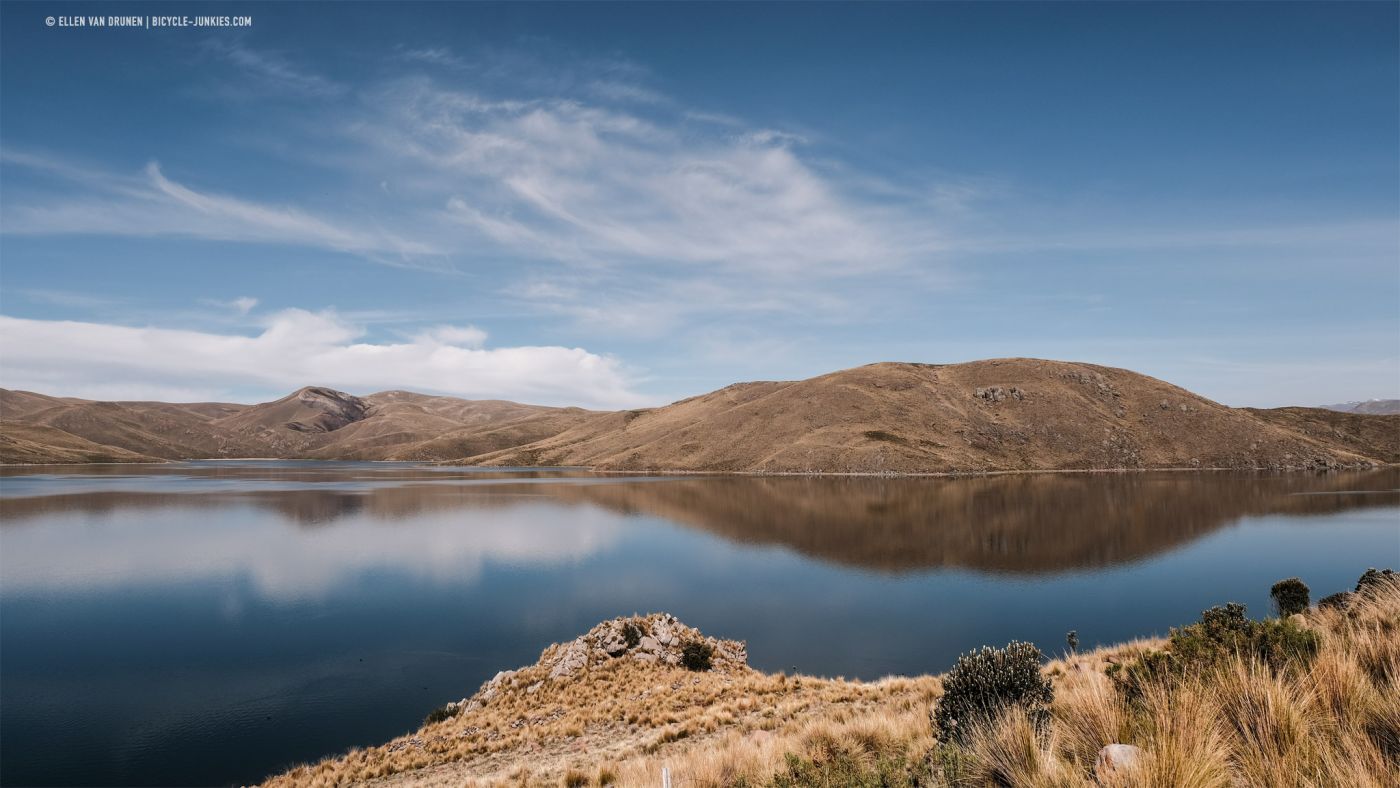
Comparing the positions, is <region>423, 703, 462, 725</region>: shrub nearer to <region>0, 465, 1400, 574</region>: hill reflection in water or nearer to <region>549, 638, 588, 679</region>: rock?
<region>549, 638, 588, 679</region>: rock

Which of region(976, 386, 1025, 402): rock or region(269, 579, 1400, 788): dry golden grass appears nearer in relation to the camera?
region(269, 579, 1400, 788): dry golden grass

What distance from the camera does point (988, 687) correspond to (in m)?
10.4

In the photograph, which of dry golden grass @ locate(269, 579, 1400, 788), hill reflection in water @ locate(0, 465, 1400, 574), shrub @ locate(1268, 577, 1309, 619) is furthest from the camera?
hill reflection in water @ locate(0, 465, 1400, 574)

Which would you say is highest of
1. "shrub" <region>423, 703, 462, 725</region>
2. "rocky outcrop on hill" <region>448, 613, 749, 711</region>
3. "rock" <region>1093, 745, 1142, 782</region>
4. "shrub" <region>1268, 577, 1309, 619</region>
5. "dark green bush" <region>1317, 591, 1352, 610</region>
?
"rock" <region>1093, 745, 1142, 782</region>

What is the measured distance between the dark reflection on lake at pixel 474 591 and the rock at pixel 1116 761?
18864 mm

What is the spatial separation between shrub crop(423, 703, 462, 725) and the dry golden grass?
0.94 meters

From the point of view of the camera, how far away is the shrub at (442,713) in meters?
20.2

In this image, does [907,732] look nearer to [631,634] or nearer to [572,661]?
[572,661]

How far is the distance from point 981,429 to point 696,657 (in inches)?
5331

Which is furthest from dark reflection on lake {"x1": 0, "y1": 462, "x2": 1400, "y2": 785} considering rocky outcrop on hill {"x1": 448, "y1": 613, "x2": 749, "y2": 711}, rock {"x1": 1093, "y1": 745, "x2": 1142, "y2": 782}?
rock {"x1": 1093, "y1": 745, "x2": 1142, "y2": 782}

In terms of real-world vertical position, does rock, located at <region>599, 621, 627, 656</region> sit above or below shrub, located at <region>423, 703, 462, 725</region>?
above

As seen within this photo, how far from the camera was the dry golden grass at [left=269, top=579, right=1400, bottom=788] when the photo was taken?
590cm

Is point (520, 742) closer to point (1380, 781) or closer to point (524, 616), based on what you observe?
point (524, 616)

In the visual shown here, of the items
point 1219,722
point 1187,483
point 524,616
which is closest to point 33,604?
point 524,616
